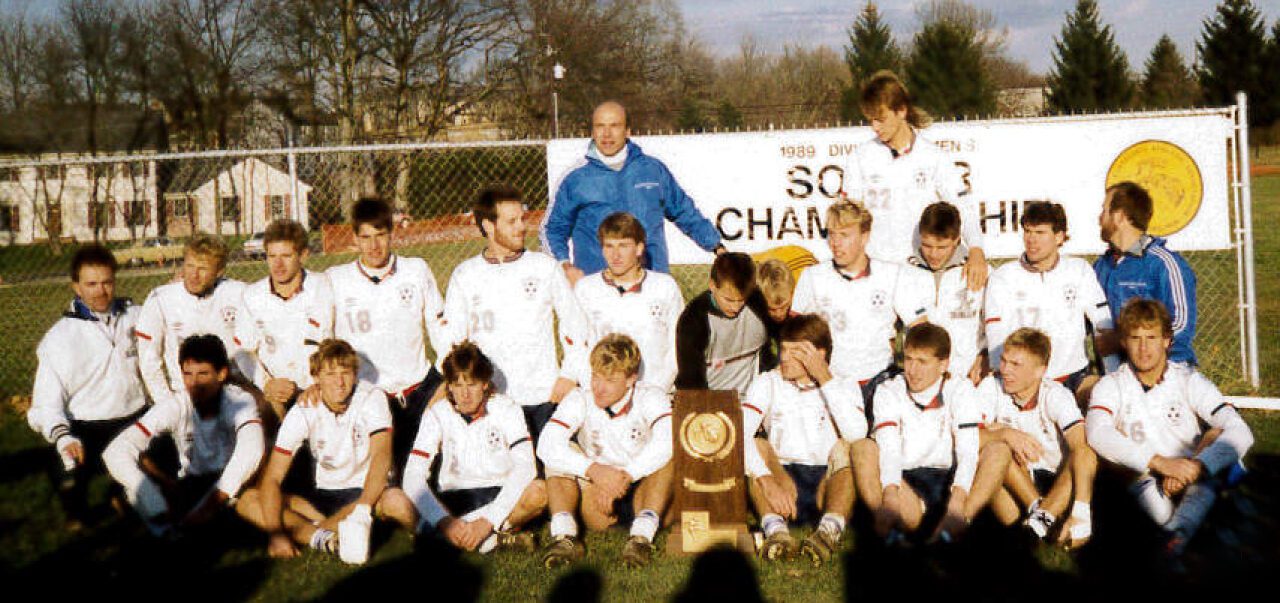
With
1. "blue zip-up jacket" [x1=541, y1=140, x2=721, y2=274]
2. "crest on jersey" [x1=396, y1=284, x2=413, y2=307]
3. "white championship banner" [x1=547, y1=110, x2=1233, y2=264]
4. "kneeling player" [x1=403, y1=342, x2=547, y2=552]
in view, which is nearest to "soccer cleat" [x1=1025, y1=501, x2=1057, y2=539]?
"kneeling player" [x1=403, y1=342, x2=547, y2=552]

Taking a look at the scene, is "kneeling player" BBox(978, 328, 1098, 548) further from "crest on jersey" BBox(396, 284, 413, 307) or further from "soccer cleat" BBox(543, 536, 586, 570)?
"crest on jersey" BBox(396, 284, 413, 307)

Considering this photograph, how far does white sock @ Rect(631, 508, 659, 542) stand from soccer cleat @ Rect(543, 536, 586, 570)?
0.87 ft

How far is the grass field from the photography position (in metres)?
4.26

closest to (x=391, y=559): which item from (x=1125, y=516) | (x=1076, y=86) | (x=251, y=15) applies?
(x=1125, y=516)

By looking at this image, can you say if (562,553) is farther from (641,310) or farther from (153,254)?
(153,254)

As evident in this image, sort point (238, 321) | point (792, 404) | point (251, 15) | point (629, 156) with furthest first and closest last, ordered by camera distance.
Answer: point (251, 15) < point (629, 156) < point (238, 321) < point (792, 404)

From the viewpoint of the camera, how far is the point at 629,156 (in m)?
6.48

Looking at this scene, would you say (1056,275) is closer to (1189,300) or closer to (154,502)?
(1189,300)

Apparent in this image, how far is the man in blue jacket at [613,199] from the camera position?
638 cm

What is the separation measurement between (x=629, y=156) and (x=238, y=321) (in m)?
2.51

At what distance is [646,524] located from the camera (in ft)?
15.9

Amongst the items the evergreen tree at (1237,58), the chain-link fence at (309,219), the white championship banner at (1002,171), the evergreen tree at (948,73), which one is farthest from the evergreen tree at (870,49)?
the white championship banner at (1002,171)

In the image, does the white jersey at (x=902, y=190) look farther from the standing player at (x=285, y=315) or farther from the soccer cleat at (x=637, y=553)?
the standing player at (x=285, y=315)

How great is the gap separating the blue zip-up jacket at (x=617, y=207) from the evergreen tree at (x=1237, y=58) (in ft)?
146
